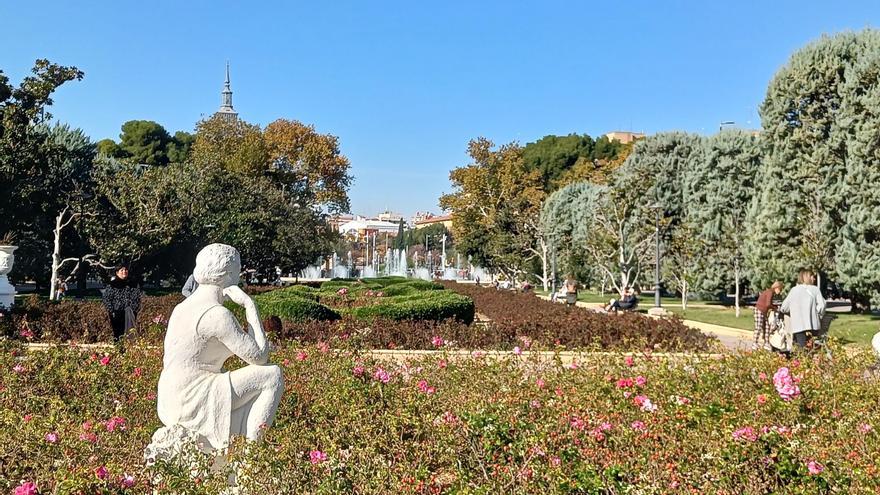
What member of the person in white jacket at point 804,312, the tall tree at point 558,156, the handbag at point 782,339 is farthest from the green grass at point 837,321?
the tall tree at point 558,156

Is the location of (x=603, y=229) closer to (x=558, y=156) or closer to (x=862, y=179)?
(x=862, y=179)

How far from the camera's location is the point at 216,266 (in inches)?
143

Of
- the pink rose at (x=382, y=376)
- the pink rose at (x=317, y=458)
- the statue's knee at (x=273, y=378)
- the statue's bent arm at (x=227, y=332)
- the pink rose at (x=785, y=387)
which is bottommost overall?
the pink rose at (x=317, y=458)

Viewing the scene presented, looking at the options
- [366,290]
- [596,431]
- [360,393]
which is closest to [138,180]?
[366,290]

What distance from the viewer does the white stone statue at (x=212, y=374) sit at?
355cm

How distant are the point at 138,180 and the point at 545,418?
73.8 feet

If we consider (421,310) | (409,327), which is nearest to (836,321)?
(421,310)

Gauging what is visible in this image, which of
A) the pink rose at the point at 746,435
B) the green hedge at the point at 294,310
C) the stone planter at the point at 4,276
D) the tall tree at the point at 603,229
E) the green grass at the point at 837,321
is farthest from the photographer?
the tall tree at the point at 603,229

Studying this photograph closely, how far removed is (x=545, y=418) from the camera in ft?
15.3

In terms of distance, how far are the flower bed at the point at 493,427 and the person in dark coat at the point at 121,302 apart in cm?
306

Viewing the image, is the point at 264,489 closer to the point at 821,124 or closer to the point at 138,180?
the point at 821,124

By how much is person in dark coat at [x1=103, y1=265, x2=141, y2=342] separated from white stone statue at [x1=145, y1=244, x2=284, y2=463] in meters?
6.75

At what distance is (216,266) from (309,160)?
37.1 metres

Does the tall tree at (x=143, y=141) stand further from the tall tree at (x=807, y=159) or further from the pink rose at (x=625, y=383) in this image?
the pink rose at (x=625, y=383)
